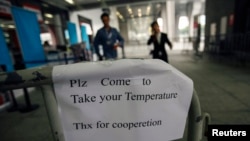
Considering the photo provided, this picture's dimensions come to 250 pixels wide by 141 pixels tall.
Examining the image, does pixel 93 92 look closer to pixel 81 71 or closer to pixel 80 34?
pixel 81 71

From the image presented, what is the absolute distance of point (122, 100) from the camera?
26.8 inches

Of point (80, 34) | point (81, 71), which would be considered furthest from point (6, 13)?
point (80, 34)

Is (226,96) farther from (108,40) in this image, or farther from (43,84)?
(43,84)

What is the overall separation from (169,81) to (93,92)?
0.31 metres

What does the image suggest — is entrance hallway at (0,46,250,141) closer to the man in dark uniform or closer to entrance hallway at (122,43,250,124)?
entrance hallway at (122,43,250,124)

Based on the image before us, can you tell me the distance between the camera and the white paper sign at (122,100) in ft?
2.12

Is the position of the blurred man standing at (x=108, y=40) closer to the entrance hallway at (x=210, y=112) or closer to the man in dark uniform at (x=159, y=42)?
the man in dark uniform at (x=159, y=42)

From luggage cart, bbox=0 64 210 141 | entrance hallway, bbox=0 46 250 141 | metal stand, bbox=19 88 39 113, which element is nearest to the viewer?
luggage cart, bbox=0 64 210 141

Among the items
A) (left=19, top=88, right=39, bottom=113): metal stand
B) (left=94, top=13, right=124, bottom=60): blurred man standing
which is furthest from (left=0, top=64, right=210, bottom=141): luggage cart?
(left=19, top=88, right=39, bottom=113): metal stand

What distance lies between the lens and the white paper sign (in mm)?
647

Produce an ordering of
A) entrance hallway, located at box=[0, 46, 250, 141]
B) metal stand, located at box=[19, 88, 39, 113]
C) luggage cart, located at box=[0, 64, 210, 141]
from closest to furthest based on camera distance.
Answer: luggage cart, located at box=[0, 64, 210, 141], entrance hallway, located at box=[0, 46, 250, 141], metal stand, located at box=[19, 88, 39, 113]

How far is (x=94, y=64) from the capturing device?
25.7 inches

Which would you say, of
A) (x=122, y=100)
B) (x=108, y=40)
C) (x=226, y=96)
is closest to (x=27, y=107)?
(x=108, y=40)

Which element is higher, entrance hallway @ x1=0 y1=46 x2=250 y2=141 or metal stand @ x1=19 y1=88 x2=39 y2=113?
metal stand @ x1=19 y1=88 x2=39 y2=113
